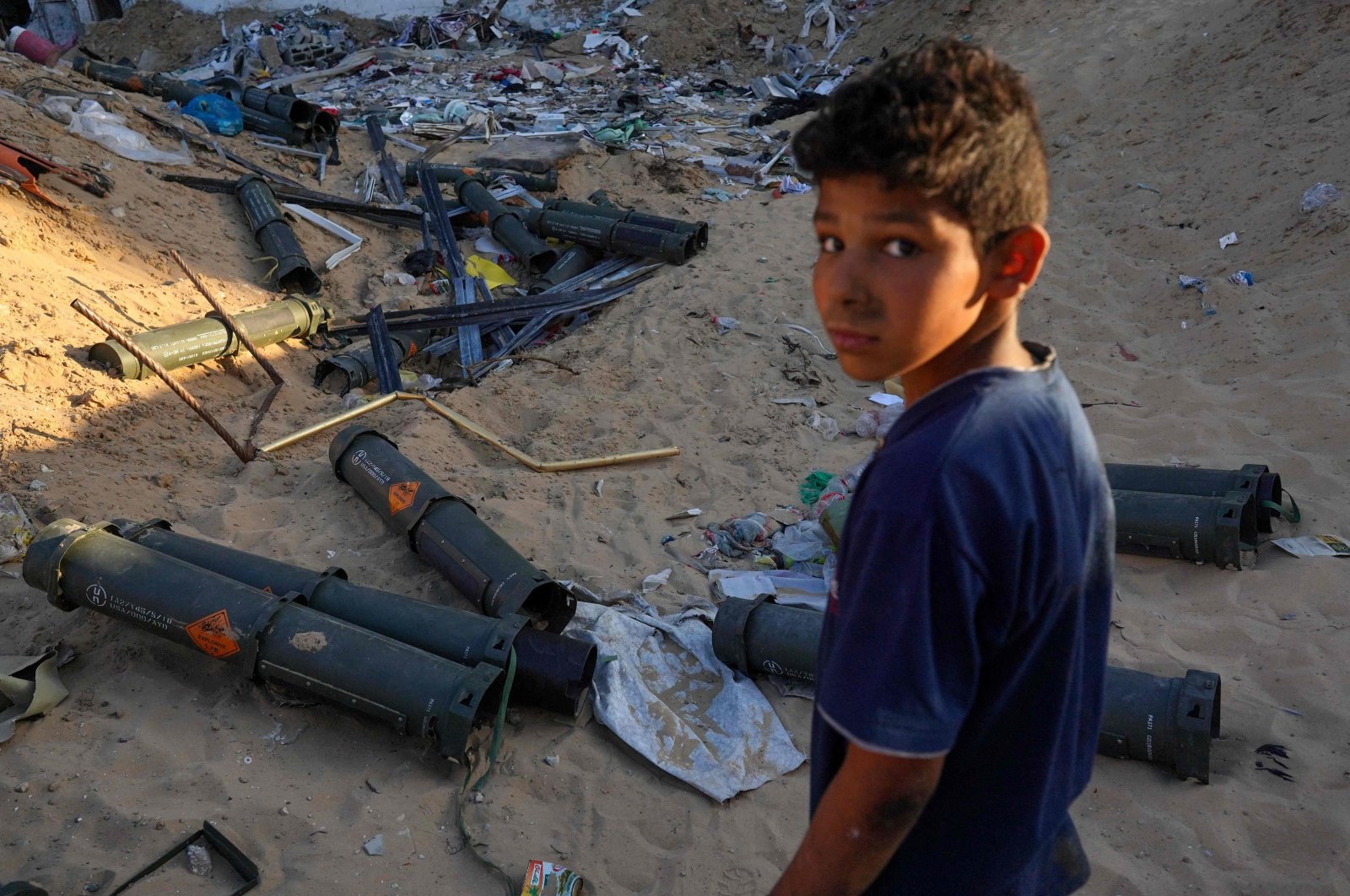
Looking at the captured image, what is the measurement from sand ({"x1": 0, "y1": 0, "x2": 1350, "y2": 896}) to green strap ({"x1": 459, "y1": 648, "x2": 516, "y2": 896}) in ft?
0.11

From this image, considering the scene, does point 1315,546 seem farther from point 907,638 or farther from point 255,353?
point 255,353

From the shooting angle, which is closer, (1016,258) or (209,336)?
(1016,258)

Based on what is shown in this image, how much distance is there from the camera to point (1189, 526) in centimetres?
351

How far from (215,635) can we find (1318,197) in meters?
6.31

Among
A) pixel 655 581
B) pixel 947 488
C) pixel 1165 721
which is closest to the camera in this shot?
pixel 947 488

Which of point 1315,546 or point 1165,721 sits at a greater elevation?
point 1315,546

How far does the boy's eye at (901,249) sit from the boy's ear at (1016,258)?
95 millimetres

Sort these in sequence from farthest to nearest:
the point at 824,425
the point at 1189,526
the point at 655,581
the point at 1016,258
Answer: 1. the point at 824,425
2. the point at 655,581
3. the point at 1189,526
4. the point at 1016,258

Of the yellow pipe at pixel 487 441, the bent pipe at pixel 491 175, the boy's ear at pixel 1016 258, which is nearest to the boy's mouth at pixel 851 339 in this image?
the boy's ear at pixel 1016 258

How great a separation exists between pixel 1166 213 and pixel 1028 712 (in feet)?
21.2

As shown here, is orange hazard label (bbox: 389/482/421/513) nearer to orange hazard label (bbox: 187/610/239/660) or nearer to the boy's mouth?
orange hazard label (bbox: 187/610/239/660)

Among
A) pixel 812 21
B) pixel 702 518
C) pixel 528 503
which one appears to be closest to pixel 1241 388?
pixel 702 518

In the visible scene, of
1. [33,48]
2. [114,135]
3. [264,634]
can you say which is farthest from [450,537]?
[33,48]

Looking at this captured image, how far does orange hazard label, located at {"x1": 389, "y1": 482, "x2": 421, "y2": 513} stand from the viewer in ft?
12.2
